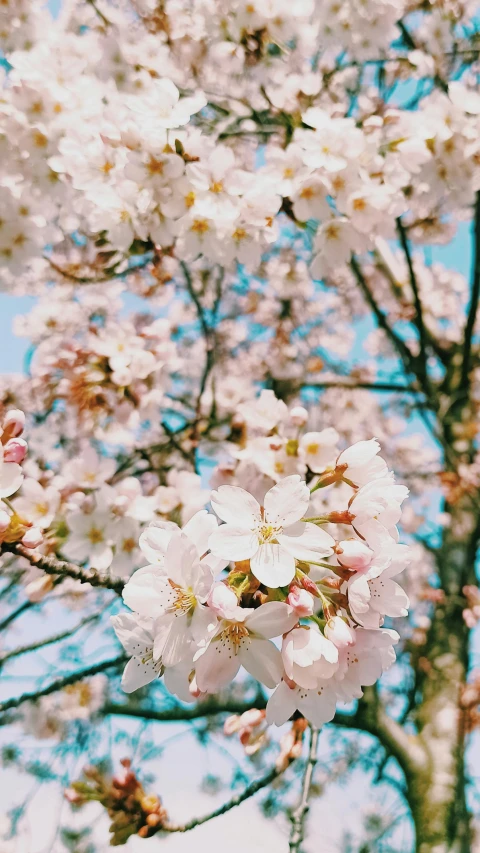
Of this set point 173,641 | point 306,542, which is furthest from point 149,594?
point 306,542

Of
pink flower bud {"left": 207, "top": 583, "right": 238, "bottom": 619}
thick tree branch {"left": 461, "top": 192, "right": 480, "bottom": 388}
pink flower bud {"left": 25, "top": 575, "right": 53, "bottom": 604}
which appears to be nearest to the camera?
pink flower bud {"left": 207, "top": 583, "right": 238, "bottom": 619}

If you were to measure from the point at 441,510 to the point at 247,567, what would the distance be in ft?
14.9

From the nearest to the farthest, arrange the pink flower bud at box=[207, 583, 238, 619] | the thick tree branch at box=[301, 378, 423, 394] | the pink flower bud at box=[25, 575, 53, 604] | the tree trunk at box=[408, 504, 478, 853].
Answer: the pink flower bud at box=[207, 583, 238, 619] < the pink flower bud at box=[25, 575, 53, 604] < the tree trunk at box=[408, 504, 478, 853] < the thick tree branch at box=[301, 378, 423, 394]

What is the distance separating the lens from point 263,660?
1.06 meters

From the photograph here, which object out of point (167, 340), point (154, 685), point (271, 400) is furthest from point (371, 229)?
point (154, 685)

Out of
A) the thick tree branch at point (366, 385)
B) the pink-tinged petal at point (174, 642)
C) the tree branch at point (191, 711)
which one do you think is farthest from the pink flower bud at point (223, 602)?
the thick tree branch at point (366, 385)

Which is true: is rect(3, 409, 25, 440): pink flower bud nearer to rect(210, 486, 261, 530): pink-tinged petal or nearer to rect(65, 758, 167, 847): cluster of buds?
rect(210, 486, 261, 530): pink-tinged petal

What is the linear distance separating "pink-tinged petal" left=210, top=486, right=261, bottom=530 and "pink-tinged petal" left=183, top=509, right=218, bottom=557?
3 centimetres

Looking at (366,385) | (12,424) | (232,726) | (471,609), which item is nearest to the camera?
(12,424)

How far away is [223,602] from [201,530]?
15 centimetres

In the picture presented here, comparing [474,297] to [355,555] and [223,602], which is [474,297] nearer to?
[355,555]

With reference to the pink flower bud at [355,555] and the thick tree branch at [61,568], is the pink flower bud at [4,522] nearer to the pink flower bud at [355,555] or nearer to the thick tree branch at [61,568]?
the thick tree branch at [61,568]

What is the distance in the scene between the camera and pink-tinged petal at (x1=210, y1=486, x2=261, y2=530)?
1098 mm

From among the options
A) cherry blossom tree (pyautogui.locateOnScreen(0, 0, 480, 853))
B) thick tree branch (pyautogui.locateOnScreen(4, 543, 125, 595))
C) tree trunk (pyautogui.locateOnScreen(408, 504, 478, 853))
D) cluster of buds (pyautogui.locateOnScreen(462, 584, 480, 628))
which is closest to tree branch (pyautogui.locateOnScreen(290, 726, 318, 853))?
cherry blossom tree (pyautogui.locateOnScreen(0, 0, 480, 853))
